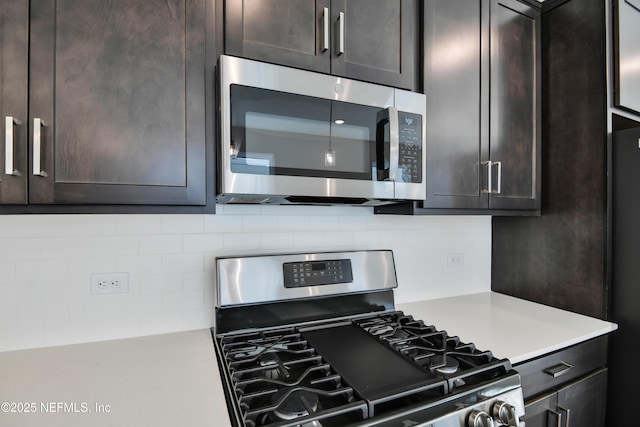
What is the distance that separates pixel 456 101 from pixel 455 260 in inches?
35.4

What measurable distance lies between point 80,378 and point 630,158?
219 cm

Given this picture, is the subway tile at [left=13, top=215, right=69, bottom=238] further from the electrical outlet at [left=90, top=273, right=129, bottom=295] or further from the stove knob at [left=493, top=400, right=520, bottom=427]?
the stove knob at [left=493, top=400, right=520, bottom=427]

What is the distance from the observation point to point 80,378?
37.1 inches

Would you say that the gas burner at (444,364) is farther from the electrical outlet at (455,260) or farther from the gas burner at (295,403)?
the electrical outlet at (455,260)

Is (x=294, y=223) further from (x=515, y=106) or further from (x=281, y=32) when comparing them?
(x=515, y=106)

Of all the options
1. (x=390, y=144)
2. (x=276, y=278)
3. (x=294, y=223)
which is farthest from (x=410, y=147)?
(x=276, y=278)

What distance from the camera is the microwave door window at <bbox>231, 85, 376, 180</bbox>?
998mm

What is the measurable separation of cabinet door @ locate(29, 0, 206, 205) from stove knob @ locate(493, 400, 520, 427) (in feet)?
3.49

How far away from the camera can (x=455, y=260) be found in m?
1.86

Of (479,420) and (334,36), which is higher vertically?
(334,36)

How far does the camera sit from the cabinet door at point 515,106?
1530 mm

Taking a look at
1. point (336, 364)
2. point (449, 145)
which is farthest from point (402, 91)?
point (336, 364)

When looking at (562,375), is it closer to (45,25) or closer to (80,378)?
(80,378)

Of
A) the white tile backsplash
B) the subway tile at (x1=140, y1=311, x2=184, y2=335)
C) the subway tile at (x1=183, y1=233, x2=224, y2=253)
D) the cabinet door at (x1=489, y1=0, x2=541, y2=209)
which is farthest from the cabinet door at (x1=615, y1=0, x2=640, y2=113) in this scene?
the subway tile at (x1=140, y1=311, x2=184, y2=335)
